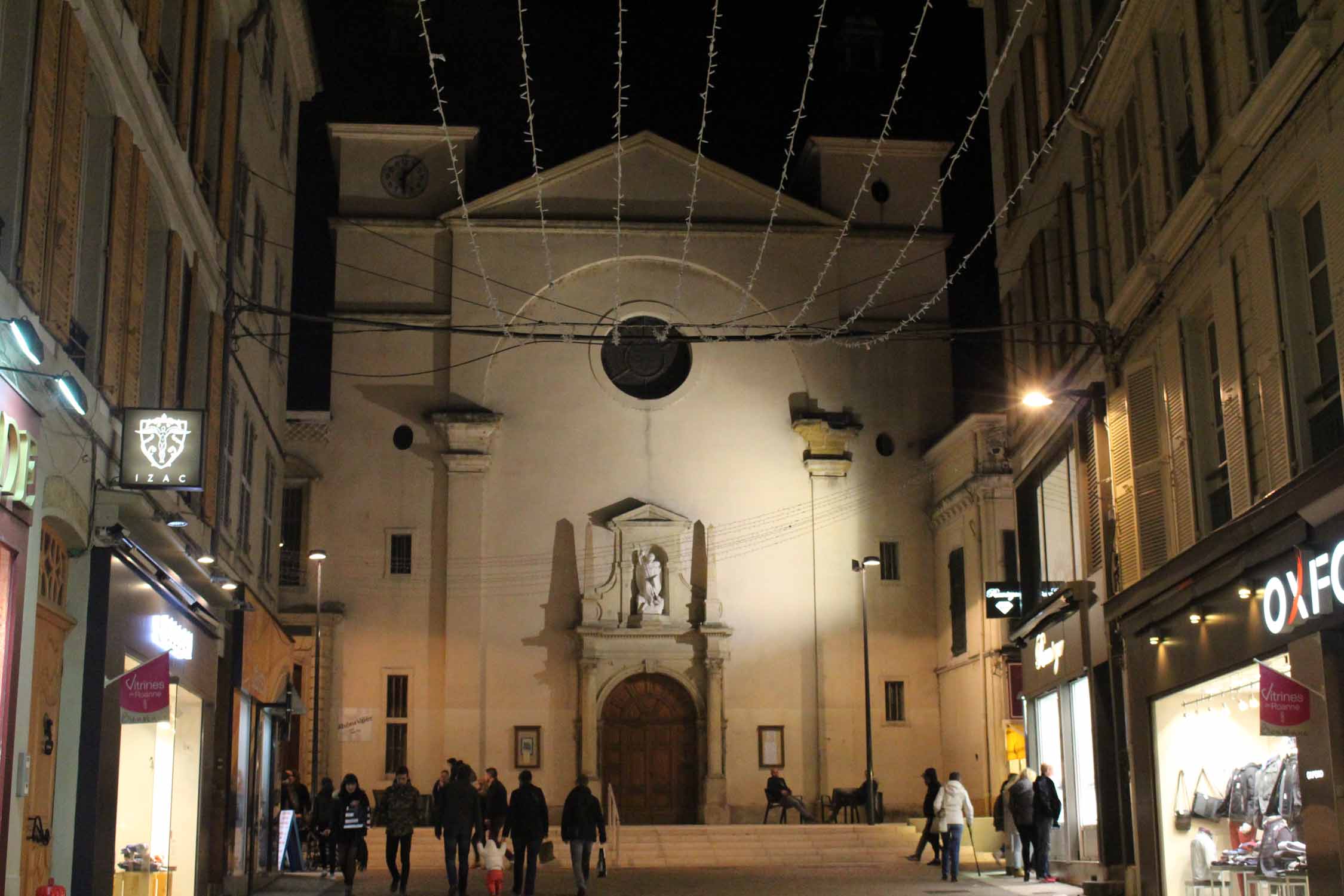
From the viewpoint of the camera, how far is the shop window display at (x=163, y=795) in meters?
14.5

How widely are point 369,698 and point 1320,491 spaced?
24.2m

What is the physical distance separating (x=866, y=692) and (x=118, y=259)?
21.5m

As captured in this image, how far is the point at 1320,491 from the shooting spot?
1107cm

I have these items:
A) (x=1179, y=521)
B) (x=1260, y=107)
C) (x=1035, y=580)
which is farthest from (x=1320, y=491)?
(x=1035, y=580)

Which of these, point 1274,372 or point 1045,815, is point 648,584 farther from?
point 1274,372

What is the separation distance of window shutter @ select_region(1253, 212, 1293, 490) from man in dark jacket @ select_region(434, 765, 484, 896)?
9.55m

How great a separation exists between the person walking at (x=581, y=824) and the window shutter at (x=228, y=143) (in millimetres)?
7654

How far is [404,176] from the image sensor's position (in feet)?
115

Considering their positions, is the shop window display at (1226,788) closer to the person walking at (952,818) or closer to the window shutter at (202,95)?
the person walking at (952,818)

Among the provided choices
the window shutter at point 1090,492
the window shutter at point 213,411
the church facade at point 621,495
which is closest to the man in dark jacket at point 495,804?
the window shutter at point 213,411

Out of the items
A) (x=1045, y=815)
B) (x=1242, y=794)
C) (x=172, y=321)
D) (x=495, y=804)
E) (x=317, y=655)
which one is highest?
(x=172, y=321)

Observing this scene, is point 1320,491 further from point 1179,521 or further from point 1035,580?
point 1035,580

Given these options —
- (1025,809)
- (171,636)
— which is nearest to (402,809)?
(171,636)

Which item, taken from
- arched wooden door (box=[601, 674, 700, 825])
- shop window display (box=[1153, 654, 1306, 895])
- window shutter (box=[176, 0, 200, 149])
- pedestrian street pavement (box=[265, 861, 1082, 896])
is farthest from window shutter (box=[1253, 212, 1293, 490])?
arched wooden door (box=[601, 674, 700, 825])
